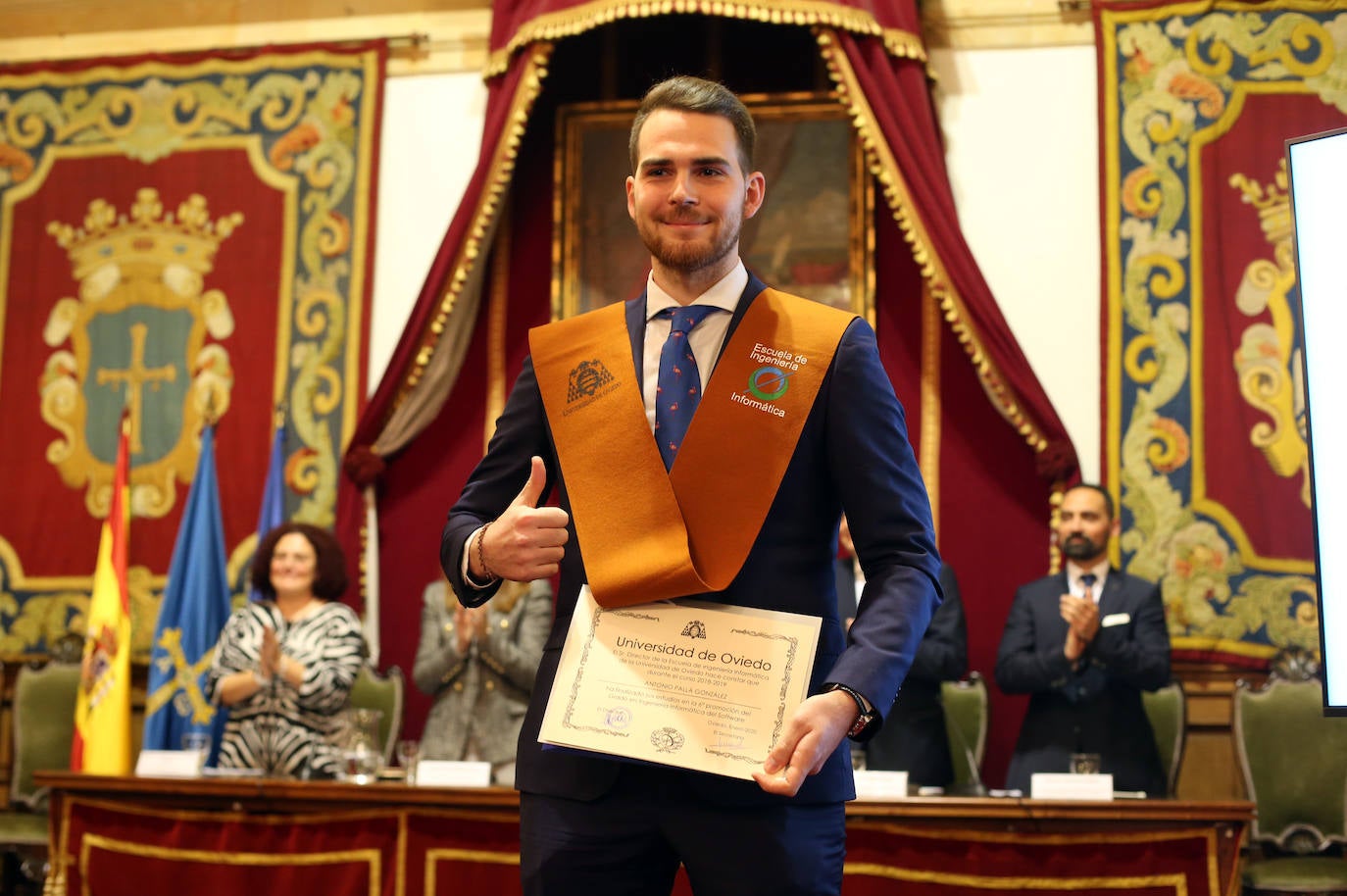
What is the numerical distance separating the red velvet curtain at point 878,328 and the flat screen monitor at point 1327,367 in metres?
3.13

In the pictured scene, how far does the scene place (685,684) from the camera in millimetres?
1498

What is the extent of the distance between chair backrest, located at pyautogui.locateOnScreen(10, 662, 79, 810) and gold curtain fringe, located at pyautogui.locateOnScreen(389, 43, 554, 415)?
5.71ft

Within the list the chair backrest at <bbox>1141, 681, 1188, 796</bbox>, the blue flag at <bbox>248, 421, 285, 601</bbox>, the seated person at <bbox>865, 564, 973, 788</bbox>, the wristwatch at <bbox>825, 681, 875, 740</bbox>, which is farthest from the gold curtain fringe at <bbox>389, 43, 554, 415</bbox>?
the wristwatch at <bbox>825, 681, 875, 740</bbox>

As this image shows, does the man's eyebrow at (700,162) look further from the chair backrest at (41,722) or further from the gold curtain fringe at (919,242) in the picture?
the chair backrest at (41,722)

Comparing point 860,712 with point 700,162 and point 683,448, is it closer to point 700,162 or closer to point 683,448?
point 683,448

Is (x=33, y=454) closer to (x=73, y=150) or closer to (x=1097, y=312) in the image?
(x=73, y=150)

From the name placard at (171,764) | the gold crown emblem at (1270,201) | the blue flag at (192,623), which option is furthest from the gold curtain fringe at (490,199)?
the gold crown emblem at (1270,201)

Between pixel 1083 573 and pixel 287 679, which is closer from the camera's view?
pixel 287 679

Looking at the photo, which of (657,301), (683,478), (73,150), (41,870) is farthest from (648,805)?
(73,150)

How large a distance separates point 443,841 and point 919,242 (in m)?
2.85

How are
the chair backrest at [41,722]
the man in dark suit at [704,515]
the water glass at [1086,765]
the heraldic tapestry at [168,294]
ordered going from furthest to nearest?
the heraldic tapestry at [168,294]
the chair backrest at [41,722]
the water glass at [1086,765]
the man in dark suit at [704,515]

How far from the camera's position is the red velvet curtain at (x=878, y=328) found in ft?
17.1

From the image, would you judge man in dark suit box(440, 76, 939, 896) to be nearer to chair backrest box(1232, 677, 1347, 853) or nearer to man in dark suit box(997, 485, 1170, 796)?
man in dark suit box(997, 485, 1170, 796)

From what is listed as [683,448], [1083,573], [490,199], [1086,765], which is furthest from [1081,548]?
[683,448]
